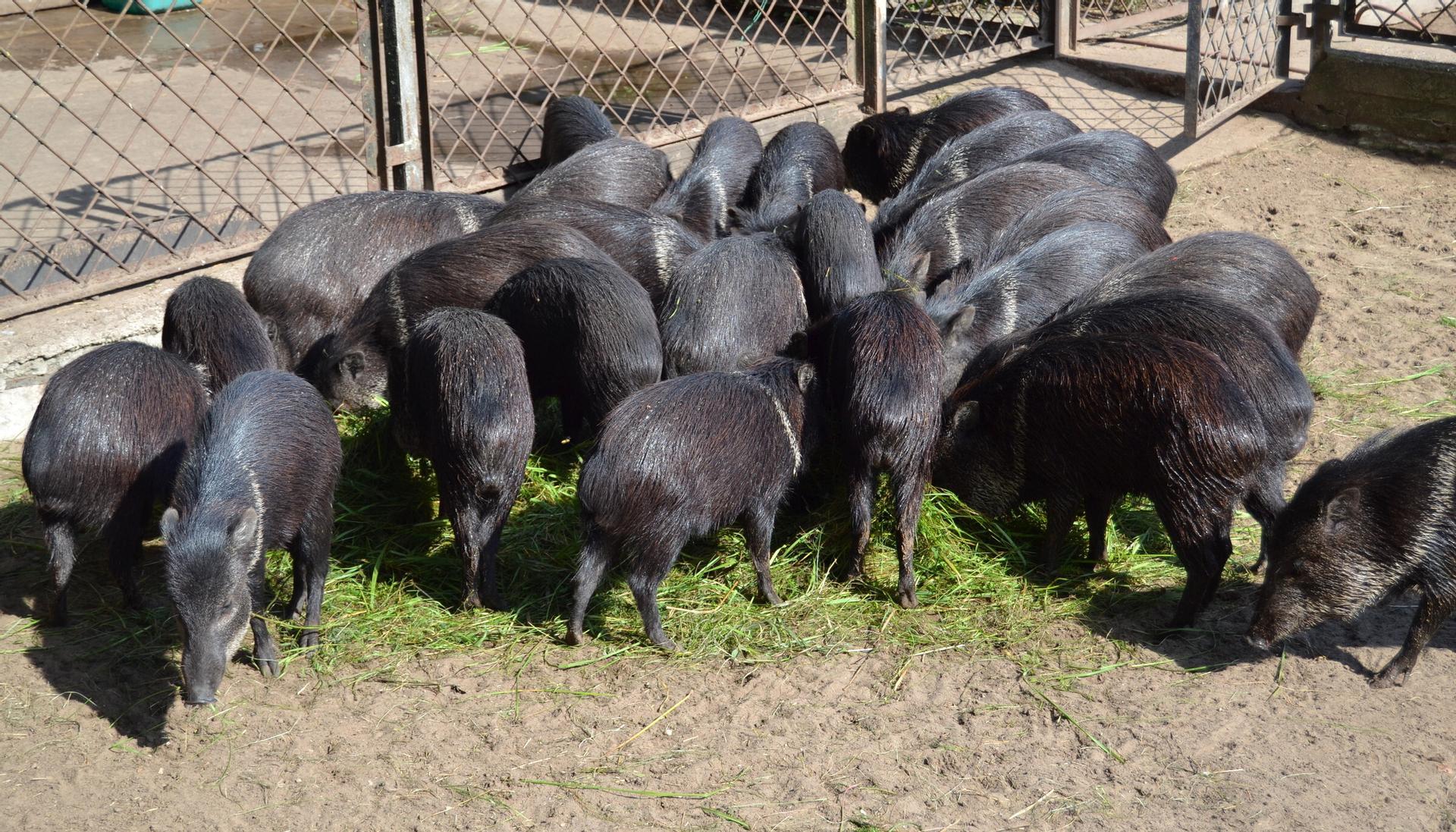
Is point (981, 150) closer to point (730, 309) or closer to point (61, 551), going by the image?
point (730, 309)

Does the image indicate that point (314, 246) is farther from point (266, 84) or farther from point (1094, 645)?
point (266, 84)

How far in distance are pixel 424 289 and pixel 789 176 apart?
204 centimetres

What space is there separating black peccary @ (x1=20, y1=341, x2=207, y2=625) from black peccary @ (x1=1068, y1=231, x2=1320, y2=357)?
9.84ft

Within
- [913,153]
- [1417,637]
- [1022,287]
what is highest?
[1022,287]

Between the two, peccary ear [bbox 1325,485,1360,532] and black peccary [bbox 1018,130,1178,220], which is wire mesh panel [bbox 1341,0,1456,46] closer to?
black peccary [bbox 1018,130,1178,220]

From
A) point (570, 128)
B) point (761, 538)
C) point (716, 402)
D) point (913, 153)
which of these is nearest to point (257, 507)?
point (716, 402)

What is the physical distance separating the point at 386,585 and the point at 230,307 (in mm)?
1108

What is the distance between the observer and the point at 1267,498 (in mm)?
3691

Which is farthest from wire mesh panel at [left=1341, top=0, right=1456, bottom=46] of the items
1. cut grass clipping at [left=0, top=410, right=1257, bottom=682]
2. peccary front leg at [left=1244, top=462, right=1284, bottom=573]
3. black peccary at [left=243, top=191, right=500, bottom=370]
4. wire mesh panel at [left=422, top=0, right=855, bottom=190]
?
black peccary at [left=243, top=191, right=500, bottom=370]

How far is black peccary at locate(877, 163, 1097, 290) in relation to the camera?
5391 mm

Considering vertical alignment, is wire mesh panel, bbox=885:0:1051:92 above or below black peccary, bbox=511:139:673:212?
below

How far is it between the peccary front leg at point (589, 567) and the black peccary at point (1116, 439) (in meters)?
1.27

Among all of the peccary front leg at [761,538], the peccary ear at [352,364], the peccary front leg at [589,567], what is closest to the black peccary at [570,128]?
the peccary ear at [352,364]

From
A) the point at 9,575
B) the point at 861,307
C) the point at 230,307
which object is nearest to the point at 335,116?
the point at 230,307
